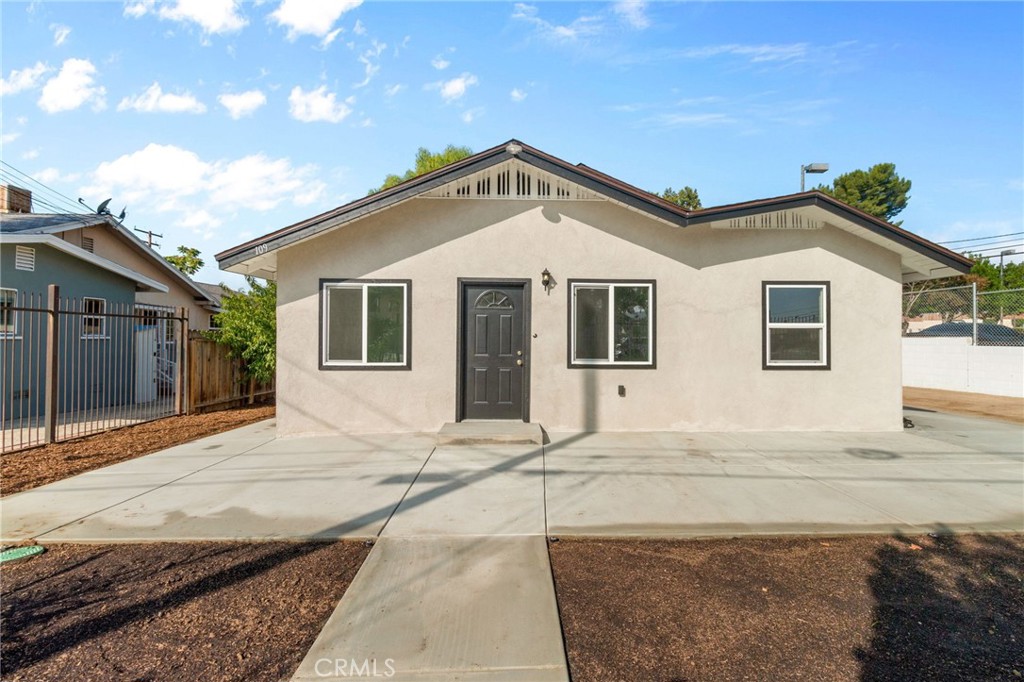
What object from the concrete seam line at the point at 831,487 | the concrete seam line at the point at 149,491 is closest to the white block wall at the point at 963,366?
the concrete seam line at the point at 831,487

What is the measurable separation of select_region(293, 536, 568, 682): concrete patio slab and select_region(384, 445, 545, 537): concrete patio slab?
14.2 inches

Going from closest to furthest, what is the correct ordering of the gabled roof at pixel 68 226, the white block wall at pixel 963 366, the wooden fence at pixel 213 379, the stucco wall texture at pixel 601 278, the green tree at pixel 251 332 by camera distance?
the stucco wall texture at pixel 601 278, the wooden fence at pixel 213 379, the gabled roof at pixel 68 226, the green tree at pixel 251 332, the white block wall at pixel 963 366

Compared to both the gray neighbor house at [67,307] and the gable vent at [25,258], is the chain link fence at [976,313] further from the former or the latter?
the gable vent at [25,258]

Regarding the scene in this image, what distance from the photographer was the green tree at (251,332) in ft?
37.9

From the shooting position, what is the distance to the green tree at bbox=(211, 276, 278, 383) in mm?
11547

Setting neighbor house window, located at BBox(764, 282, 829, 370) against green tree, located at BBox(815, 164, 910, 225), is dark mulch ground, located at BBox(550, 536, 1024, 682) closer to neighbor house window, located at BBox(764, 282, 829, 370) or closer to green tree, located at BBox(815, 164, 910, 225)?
neighbor house window, located at BBox(764, 282, 829, 370)

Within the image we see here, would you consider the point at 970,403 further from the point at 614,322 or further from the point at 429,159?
the point at 429,159

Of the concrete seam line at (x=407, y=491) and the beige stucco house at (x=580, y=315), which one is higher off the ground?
the beige stucco house at (x=580, y=315)

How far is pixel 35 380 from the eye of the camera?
32.9 ft

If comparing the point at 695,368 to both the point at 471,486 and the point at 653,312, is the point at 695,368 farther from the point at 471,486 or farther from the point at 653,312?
the point at 471,486

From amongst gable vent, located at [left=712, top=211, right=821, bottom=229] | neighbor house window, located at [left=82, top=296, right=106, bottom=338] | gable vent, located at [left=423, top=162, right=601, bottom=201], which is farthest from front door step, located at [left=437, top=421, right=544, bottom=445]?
neighbor house window, located at [left=82, top=296, right=106, bottom=338]

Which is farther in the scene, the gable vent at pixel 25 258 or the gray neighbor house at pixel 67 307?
the gable vent at pixel 25 258

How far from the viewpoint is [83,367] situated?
1137 centimetres

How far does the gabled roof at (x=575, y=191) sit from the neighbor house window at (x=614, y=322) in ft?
4.16
